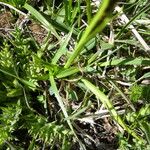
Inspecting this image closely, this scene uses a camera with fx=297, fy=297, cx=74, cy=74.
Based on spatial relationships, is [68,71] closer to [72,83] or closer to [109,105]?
[72,83]

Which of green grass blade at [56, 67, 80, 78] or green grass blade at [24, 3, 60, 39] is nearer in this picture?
green grass blade at [56, 67, 80, 78]

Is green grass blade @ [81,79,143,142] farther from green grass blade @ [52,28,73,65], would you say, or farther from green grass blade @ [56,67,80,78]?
green grass blade @ [52,28,73,65]

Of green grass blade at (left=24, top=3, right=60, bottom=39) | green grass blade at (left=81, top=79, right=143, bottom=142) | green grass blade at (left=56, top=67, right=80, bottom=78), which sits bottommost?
green grass blade at (left=81, top=79, right=143, bottom=142)

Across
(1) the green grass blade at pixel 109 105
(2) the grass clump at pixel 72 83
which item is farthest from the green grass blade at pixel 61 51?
(1) the green grass blade at pixel 109 105

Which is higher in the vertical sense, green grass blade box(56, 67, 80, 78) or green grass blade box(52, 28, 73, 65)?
green grass blade box(52, 28, 73, 65)

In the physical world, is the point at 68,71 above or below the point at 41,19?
below

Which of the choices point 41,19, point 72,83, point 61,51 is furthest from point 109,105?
point 41,19

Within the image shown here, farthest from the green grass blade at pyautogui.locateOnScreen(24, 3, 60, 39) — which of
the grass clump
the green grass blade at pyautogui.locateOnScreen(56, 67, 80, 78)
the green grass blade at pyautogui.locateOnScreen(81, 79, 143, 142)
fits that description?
the green grass blade at pyautogui.locateOnScreen(81, 79, 143, 142)

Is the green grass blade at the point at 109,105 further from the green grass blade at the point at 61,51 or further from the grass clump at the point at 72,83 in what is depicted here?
the green grass blade at the point at 61,51

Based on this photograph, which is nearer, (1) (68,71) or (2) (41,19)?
(1) (68,71)

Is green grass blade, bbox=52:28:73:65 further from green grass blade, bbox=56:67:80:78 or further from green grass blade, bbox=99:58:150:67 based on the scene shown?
green grass blade, bbox=99:58:150:67

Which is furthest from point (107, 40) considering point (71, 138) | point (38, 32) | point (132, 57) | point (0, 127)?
point (0, 127)
